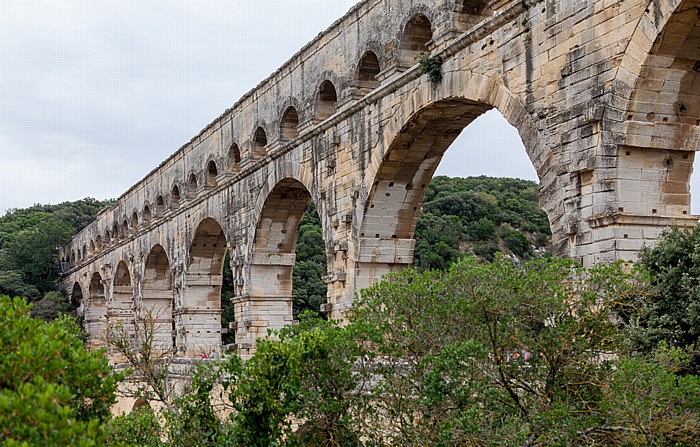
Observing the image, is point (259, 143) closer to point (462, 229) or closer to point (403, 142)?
point (403, 142)

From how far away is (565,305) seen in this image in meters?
6.54

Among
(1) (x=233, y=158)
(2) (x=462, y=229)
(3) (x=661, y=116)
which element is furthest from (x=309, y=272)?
(3) (x=661, y=116)

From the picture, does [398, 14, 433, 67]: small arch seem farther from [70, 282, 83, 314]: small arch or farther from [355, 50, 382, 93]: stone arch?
[70, 282, 83, 314]: small arch

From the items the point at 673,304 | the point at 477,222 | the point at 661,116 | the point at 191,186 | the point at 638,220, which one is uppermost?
the point at 477,222

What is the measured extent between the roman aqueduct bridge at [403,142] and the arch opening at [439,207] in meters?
0.04

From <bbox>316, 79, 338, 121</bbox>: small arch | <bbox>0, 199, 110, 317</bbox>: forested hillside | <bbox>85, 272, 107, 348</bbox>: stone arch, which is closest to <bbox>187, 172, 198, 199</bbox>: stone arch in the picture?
<bbox>316, 79, 338, 121</bbox>: small arch

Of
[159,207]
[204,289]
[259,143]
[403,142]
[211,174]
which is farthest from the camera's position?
[159,207]

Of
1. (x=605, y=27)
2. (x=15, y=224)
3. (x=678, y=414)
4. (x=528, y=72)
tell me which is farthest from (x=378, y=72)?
(x=15, y=224)

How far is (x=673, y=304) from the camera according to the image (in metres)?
7.27

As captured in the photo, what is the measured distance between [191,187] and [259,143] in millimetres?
4962

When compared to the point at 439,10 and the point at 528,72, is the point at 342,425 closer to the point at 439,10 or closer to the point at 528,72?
the point at 528,72

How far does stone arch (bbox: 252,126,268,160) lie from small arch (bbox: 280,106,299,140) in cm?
127

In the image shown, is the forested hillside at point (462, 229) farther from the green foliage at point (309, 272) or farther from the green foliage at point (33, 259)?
the green foliage at point (33, 259)

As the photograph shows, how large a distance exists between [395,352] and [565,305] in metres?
1.48
